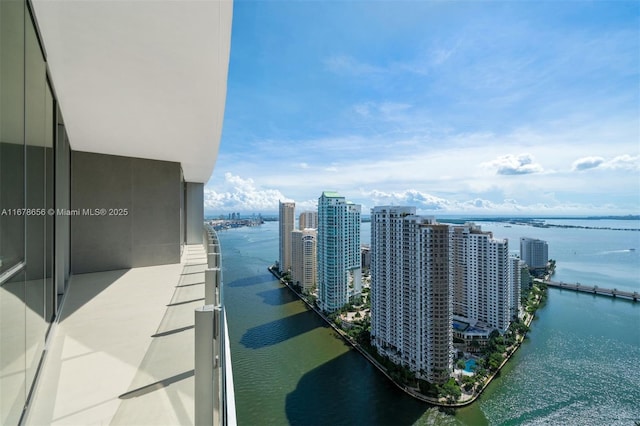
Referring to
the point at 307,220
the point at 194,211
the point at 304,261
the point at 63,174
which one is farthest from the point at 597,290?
the point at 63,174

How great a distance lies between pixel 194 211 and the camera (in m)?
8.75

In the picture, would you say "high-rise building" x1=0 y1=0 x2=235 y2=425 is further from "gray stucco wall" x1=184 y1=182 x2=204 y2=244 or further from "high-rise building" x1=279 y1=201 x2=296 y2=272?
"high-rise building" x1=279 y1=201 x2=296 y2=272

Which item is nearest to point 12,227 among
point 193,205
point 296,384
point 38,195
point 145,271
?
point 38,195

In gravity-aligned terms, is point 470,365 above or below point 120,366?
below

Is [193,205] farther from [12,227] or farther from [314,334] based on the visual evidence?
[314,334]

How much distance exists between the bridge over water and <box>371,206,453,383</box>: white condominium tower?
77.5 ft

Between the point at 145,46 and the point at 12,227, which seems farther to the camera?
the point at 145,46

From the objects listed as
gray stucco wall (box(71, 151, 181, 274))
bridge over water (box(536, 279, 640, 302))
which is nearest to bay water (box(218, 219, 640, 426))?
bridge over water (box(536, 279, 640, 302))

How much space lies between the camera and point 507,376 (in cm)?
1599

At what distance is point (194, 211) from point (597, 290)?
3887cm

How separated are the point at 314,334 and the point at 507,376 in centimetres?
1184

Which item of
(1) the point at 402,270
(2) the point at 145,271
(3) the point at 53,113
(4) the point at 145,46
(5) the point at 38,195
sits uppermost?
(4) the point at 145,46

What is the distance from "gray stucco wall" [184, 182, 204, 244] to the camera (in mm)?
8484

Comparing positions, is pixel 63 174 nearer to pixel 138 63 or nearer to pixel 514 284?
pixel 138 63
